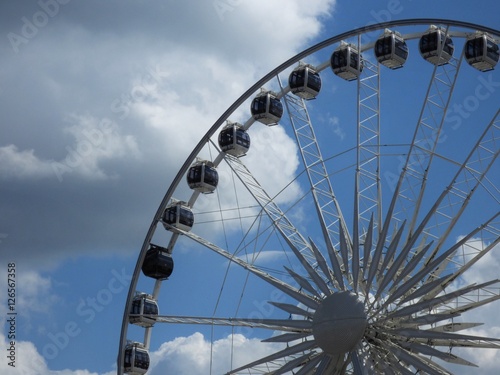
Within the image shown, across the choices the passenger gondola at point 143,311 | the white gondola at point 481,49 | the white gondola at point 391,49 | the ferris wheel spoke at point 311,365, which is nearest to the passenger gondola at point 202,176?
the passenger gondola at point 143,311

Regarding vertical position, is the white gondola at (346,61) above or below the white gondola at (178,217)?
above

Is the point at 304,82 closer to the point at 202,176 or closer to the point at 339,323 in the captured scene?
the point at 202,176

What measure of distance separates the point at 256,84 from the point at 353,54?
3.56 meters

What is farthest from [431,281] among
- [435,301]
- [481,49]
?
[481,49]

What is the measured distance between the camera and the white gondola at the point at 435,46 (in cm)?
4116

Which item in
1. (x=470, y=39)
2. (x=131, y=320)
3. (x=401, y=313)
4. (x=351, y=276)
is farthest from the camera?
(x=131, y=320)

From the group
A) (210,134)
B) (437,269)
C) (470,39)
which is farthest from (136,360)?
(470,39)

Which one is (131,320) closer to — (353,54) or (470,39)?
(353,54)

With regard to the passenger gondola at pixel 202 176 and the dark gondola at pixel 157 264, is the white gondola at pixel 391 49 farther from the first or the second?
the dark gondola at pixel 157 264

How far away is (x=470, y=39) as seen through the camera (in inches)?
1599

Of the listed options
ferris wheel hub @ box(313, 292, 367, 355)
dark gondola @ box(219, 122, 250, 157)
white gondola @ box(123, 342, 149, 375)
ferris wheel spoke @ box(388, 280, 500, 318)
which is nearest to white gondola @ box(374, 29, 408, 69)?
dark gondola @ box(219, 122, 250, 157)

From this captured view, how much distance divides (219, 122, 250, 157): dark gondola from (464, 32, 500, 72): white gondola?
29.2 feet

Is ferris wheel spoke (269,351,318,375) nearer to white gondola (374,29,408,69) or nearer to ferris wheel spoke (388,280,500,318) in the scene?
ferris wheel spoke (388,280,500,318)

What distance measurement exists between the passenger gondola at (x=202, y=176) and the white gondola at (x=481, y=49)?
10.3 m
